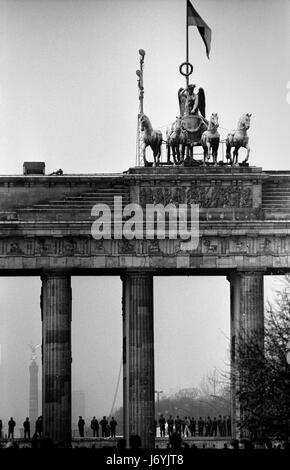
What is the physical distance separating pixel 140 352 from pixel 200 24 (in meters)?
17.7

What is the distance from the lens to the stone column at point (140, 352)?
97.1 metres

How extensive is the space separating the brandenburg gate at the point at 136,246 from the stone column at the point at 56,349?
51 millimetres

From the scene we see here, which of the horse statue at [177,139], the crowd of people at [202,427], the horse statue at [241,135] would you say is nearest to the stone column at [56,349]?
the crowd of people at [202,427]

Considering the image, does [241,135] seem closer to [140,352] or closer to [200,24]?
[200,24]

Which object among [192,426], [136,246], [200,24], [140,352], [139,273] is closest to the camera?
[140,352]

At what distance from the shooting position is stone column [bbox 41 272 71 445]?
318 feet

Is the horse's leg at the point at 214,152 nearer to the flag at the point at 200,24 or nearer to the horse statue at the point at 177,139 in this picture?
the horse statue at the point at 177,139

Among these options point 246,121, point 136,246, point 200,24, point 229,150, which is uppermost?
point 200,24

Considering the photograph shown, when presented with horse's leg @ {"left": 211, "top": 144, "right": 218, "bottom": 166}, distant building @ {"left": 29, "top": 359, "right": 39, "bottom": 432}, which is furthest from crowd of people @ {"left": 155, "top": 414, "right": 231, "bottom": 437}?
distant building @ {"left": 29, "top": 359, "right": 39, "bottom": 432}

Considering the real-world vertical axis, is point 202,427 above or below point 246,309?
below

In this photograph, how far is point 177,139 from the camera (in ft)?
320

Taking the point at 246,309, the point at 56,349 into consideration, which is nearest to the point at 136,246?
the point at 246,309

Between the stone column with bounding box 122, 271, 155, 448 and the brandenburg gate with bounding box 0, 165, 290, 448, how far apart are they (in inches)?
2.0
